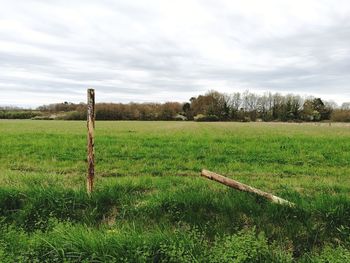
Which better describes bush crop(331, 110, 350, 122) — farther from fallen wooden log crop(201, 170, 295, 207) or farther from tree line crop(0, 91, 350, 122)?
fallen wooden log crop(201, 170, 295, 207)

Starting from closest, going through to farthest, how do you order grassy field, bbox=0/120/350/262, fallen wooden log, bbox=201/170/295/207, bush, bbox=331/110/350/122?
grassy field, bbox=0/120/350/262 < fallen wooden log, bbox=201/170/295/207 < bush, bbox=331/110/350/122

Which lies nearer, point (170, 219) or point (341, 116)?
point (170, 219)

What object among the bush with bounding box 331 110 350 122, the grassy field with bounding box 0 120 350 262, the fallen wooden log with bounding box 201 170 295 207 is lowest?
the grassy field with bounding box 0 120 350 262

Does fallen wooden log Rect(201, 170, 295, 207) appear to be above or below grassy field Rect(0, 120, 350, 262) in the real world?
above

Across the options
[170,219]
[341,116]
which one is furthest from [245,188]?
[341,116]

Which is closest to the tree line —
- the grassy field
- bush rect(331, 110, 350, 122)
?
bush rect(331, 110, 350, 122)

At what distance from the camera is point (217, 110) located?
106812mm

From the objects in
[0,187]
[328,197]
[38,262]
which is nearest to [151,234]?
[38,262]

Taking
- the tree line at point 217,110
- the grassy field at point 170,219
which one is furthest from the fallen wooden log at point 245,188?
the tree line at point 217,110

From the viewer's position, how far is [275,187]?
830 centimetres

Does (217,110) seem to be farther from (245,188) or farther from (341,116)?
(245,188)

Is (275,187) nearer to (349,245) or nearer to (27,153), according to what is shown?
(349,245)

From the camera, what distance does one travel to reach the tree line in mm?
94375

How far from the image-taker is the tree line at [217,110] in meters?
94.4
